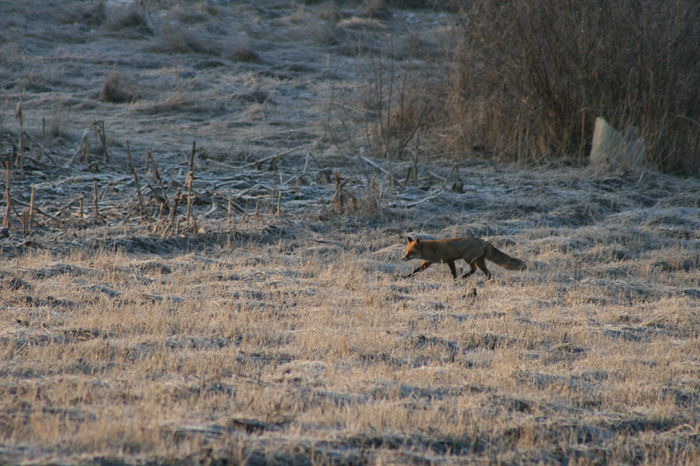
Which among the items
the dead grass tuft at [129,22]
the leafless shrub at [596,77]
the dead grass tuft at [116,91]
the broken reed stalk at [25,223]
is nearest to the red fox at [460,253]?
the broken reed stalk at [25,223]

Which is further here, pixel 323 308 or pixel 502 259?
pixel 502 259

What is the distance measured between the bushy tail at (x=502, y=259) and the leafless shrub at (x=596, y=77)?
21.7ft

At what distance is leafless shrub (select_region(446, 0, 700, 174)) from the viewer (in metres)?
13.5

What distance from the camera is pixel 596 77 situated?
13648 millimetres

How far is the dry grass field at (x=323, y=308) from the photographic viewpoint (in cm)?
402

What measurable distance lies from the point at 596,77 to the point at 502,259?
7035 mm

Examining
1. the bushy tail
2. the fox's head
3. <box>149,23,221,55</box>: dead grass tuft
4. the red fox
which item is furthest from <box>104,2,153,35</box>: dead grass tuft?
the bushy tail

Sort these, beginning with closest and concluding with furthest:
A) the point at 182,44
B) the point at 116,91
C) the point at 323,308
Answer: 1. the point at 323,308
2. the point at 116,91
3. the point at 182,44

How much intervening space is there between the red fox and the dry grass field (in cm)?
23

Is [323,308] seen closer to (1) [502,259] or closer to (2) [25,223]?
(1) [502,259]

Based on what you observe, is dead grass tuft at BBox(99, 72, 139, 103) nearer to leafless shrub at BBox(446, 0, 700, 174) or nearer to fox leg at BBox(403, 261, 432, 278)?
leafless shrub at BBox(446, 0, 700, 174)

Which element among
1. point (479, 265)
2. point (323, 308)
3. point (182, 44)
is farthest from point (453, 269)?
point (182, 44)

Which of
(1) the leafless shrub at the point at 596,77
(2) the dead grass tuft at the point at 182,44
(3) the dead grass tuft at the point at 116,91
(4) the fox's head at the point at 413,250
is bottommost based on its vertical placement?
(3) the dead grass tuft at the point at 116,91

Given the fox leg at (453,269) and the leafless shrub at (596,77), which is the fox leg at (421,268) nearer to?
the fox leg at (453,269)
